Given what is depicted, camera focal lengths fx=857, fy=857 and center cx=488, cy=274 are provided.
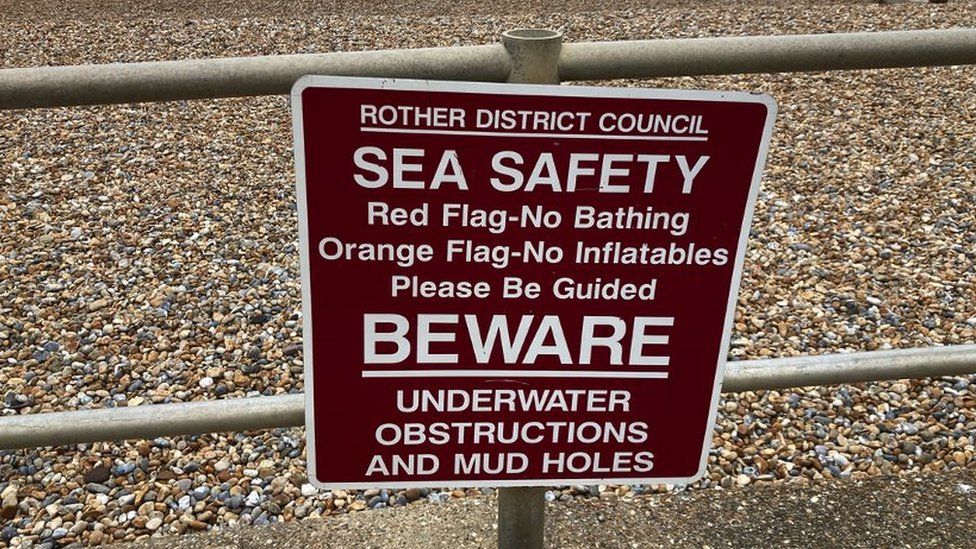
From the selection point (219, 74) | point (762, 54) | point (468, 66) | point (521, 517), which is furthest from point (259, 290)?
point (762, 54)

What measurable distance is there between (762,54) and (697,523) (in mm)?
1270

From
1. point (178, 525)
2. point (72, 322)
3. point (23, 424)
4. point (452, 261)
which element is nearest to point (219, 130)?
point (72, 322)

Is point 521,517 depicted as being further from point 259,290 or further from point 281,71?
point 259,290

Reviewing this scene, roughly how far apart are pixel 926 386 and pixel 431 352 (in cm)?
230

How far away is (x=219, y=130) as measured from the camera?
18.9 ft

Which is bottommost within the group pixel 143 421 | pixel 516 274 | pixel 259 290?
pixel 259 290

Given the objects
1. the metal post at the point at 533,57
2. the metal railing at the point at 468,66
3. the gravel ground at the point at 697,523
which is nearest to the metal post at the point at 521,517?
the gravel ground at the point at 697,523

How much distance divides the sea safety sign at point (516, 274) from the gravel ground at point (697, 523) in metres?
0.58

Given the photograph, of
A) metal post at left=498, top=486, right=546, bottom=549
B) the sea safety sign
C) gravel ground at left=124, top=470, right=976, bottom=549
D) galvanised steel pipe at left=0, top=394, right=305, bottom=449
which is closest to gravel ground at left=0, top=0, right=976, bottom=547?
gravel ground at left=124, top=470, right=976, bottom=549

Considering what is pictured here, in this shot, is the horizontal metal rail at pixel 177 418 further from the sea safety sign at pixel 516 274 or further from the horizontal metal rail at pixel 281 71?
the horizontal metal rail at pixel 281 71

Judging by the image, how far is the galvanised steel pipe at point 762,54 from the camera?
1302 millimetres

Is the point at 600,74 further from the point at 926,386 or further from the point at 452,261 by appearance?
the point at 926,386

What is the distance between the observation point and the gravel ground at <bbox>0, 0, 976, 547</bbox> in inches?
101

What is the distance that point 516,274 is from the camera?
4.51 ft
